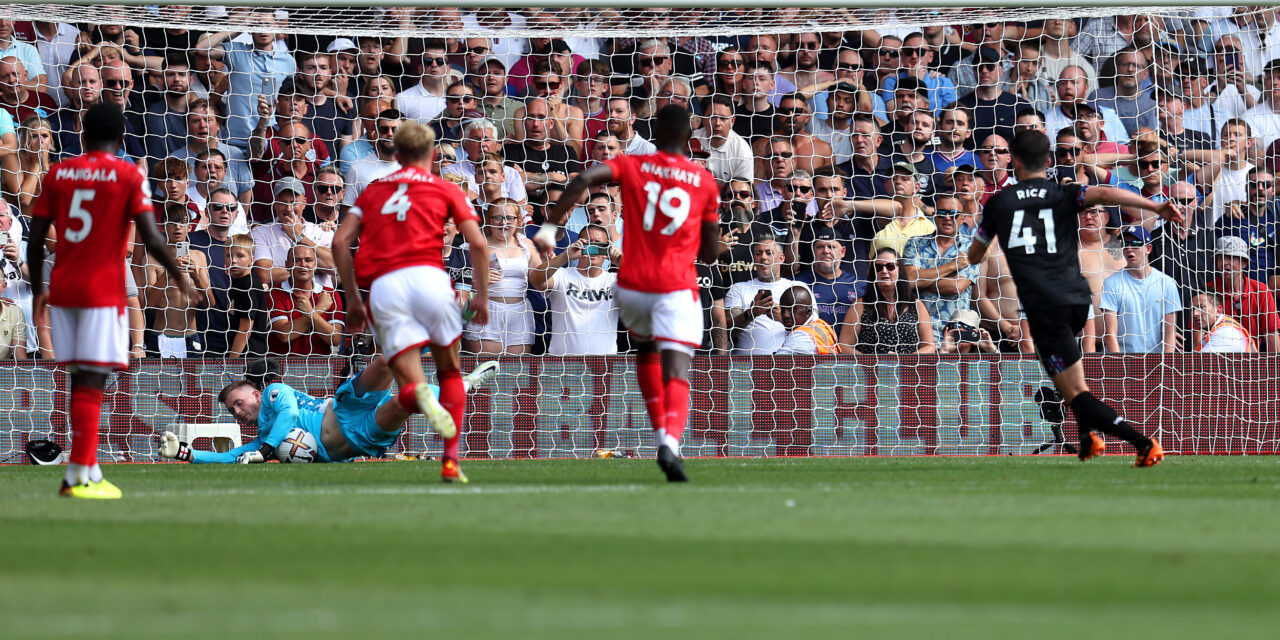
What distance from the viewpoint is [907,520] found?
18.9 ft

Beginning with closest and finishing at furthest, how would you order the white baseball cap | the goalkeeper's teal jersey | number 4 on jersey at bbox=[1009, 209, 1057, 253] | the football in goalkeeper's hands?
number 4 on jersey at bbox=[1009, 209, 1057, 253] → the football in goalkeeper's hands → the goalkeeper's teal jersey → the white baseball cap

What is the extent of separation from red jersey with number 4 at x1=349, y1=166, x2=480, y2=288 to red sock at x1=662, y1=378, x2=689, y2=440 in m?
1.33

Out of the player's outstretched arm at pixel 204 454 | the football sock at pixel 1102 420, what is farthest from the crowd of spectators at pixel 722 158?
the football sock at pixel 1102 420

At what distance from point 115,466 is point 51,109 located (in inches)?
151

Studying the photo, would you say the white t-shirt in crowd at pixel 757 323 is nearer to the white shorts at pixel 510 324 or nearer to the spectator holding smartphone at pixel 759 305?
the spectator holding smartphone at pixel 759 305

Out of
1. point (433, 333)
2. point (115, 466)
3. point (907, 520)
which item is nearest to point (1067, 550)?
point (907, 520)

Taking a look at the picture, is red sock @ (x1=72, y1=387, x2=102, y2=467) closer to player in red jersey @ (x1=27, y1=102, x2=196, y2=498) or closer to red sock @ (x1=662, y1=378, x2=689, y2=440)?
player in red jersey @ (x1=27, y1=102, x2=196, y2=498)

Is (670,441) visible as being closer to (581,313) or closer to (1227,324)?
(581,313)

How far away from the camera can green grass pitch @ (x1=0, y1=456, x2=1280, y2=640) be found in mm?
3416

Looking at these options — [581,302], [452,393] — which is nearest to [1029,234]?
[452,393]

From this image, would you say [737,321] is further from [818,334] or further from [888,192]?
[888,192]

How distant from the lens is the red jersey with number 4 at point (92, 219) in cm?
734

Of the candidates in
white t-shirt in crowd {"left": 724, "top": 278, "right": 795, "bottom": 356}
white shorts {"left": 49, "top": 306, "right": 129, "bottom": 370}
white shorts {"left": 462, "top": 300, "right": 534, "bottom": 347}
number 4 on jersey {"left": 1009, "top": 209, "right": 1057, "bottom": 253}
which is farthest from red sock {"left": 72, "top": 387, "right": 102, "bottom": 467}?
white t-shirt in crowd {"left": 724, "top": 278, "right": 795, "bottom": 356}

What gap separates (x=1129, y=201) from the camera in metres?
9.40
